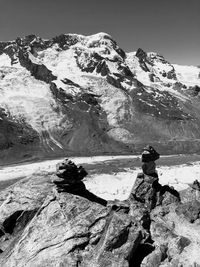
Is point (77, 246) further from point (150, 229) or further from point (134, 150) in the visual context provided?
point (134, 150)

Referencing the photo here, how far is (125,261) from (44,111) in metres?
177

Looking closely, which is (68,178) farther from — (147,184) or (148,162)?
(148,162)

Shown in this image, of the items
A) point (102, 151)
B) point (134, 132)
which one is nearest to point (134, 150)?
point (102, 151)

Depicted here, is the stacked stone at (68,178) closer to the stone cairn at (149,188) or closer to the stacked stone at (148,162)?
the stone cairn at (149,188)

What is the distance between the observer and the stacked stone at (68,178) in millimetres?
19375

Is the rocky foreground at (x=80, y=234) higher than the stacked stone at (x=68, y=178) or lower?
lower

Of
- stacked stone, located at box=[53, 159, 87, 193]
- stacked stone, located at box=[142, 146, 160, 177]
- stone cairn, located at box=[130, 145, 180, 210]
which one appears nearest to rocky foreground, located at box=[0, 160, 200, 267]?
stacked stone, located at box=[53, 159, 87, 193]

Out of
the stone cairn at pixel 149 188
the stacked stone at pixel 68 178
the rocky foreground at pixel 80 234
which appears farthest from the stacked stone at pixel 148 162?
the stacked stone at pixel 68 178

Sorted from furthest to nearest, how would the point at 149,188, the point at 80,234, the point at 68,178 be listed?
1. the point at 149,188
2. the point at 68,178
3. the point at 80,234

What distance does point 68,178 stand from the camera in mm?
19781

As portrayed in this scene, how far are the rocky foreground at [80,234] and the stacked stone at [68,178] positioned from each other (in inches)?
3.6

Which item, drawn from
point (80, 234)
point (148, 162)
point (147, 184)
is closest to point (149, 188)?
point (147, 184)

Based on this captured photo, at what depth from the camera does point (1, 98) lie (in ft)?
632

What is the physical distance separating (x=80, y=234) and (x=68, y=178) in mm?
5166
